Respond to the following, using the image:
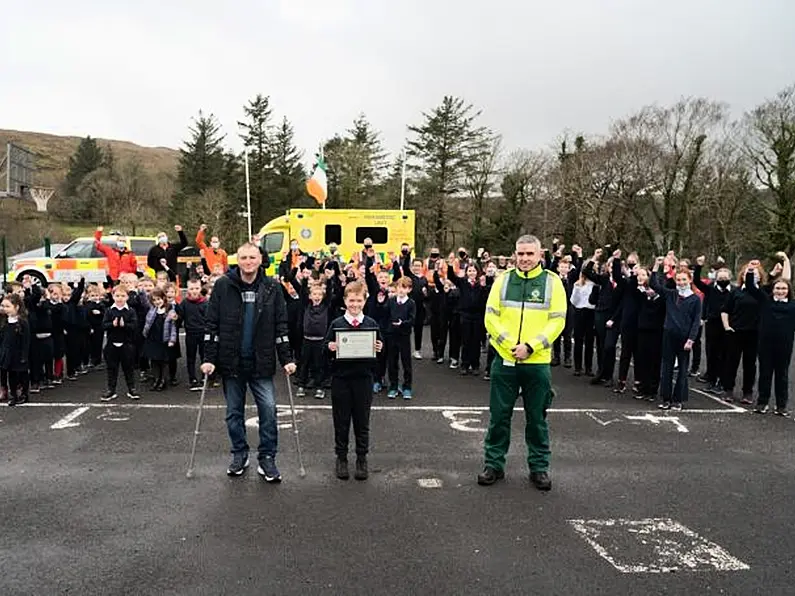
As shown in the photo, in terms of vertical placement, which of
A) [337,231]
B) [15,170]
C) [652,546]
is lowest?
[652,546]

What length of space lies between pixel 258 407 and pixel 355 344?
104 centimetres

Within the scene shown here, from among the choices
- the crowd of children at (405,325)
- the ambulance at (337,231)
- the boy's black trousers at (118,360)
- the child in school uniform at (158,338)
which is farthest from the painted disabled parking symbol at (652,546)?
the ambulance at (337,231)

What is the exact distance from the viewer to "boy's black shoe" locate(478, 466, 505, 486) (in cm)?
539

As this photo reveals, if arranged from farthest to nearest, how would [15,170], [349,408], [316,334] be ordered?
1. [15,170]
2. [316,334]
3. [349,408]

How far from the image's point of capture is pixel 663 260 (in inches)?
389

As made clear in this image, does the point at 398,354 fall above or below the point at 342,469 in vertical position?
above

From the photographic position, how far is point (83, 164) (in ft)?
200

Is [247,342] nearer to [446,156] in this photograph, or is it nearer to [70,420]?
[70,420]

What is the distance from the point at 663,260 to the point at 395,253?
11.5 m

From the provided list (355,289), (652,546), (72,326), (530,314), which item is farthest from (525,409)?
(72,326)

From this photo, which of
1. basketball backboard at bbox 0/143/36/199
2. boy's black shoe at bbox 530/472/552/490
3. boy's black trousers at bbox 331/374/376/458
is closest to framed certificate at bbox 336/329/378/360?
boy's black trousers at bbox 331/374/376/458

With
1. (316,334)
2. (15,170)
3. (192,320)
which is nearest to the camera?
(316,334)

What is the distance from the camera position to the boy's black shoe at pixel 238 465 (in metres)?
5.50

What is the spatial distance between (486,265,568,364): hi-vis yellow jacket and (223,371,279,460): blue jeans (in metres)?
2.11
